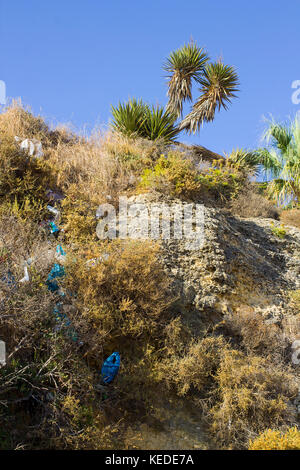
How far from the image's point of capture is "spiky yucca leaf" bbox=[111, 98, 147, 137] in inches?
379

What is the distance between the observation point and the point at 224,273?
5.38 meters

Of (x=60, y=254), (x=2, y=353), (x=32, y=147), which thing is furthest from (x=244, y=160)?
(x=2, y=353)

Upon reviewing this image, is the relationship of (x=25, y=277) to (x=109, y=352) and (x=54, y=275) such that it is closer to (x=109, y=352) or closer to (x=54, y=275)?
(x=54, y=275)

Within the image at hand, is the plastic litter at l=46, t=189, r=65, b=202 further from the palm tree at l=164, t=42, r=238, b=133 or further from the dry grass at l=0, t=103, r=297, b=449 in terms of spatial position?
the palm tree at l=164, t=42, r=238, b=133

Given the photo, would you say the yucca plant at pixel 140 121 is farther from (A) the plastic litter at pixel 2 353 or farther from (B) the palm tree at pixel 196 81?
(A) the plastic litter at pixel 2 353

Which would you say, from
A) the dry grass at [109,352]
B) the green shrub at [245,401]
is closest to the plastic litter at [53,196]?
the dry grass at [109,352]

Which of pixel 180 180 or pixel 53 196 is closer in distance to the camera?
pixel 53 196

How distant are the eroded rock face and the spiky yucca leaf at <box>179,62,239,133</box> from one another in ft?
19.0

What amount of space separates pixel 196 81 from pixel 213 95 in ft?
3.15

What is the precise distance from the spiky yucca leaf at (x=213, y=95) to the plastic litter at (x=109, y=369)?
9.04 metres

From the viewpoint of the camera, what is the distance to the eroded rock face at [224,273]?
5.00m

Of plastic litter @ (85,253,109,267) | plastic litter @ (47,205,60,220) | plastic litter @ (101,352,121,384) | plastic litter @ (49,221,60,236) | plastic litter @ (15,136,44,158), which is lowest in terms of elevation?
plastic litter @ (101,352,121,384)

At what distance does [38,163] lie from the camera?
6758mm

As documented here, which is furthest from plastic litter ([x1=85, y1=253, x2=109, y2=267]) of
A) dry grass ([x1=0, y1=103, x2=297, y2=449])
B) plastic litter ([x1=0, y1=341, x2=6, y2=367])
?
plastic litter ([x1=0, y1=341, x2=6, y2=367])
